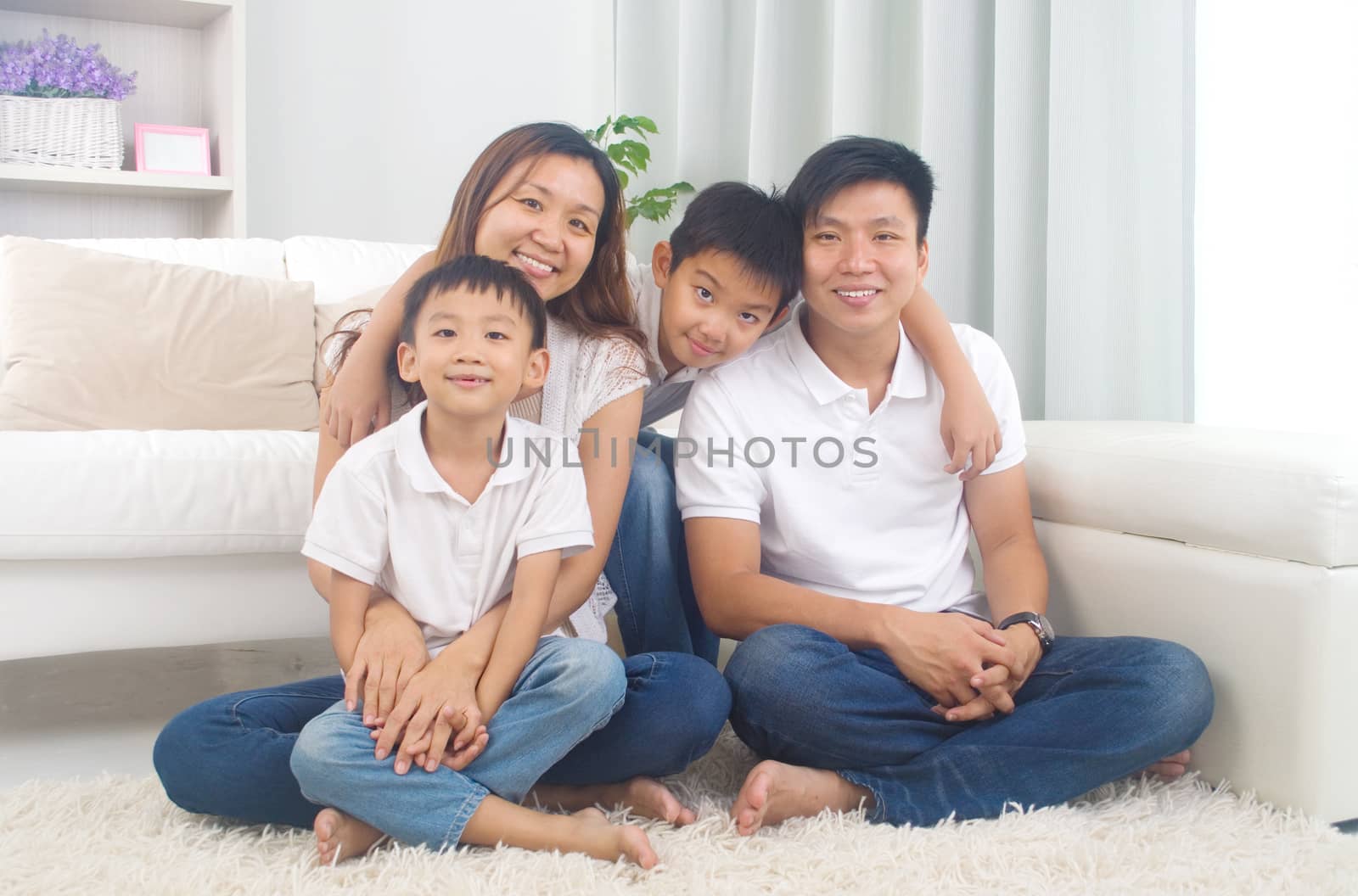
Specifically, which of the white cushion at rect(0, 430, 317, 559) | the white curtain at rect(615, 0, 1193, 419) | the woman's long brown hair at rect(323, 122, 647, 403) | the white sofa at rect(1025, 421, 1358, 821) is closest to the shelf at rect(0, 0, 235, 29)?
the white curtain at rect(615, 0, 1193, 419)

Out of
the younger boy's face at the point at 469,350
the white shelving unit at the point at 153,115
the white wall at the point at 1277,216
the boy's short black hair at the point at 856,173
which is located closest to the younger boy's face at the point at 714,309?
the boy's short black hair at the point at 856,173

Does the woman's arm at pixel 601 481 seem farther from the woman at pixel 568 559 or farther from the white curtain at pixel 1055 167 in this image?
the white curtain at pixel 1055 167

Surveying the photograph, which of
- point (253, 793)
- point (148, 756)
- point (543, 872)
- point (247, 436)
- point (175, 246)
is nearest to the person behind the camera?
point (543, 872)

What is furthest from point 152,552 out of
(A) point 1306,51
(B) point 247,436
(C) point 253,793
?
(A) point 1306,51

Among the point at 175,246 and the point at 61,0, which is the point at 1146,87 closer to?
the point at 175,246

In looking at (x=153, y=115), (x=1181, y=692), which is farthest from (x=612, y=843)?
(x=153, y=115)

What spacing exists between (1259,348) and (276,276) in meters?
1.74

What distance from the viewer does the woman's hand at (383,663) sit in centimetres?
102

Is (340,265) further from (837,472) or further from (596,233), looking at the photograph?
(837,472)

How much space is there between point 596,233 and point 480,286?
0.25m

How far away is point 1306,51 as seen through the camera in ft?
5.30

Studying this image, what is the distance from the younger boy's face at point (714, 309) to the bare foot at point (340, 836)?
62 cm

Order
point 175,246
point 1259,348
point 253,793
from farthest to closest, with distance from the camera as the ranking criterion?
point 175,246
point 1259,348
point 253,793

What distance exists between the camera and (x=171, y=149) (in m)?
2.85
